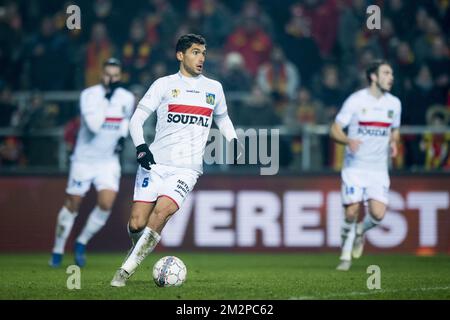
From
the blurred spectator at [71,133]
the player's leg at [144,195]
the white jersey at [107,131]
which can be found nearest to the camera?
the player's leg at [144,195]

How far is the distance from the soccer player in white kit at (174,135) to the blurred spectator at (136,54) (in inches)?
336

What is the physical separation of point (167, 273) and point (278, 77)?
32.2ft

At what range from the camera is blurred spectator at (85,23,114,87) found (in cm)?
2017

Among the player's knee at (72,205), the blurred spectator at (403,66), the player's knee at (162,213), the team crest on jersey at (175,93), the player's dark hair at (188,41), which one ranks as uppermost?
the blurred spectator at (403,66)

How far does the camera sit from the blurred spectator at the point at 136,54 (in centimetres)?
1997

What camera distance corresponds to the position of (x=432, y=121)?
61.6 feet

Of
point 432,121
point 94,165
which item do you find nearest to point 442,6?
point 432,121

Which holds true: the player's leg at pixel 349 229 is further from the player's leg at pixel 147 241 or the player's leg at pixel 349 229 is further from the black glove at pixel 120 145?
the player's leg at pixel 147 241

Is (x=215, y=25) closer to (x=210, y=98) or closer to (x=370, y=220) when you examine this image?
(x=370, y=220)

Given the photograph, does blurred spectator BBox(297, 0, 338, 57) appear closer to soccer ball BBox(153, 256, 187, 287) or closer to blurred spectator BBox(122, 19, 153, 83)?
blurred spectator BBox(122, 19, 153, 83)

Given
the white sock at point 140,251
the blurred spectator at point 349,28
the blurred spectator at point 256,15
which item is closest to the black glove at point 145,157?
the white sock at point 140,251

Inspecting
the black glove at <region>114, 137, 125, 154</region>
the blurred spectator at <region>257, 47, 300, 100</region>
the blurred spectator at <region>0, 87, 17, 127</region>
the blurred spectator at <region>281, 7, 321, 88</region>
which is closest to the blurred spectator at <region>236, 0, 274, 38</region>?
the blurred spectator at <region>281, 7, 321, 88</region>

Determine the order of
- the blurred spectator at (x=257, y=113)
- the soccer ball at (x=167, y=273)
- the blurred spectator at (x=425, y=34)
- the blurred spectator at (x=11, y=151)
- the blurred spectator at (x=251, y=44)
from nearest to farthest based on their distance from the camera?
the soccer ball at (x=167, y=273), the blurred spectator at (x=257, y=113), the blurred spectator at (x=11, y=151), the blurred spectator at (x=425, y=34), the blurred spectator at (x=251, y=44)

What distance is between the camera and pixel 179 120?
11297 mm
